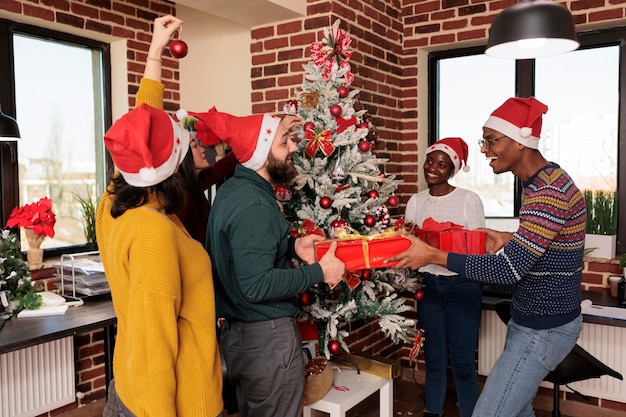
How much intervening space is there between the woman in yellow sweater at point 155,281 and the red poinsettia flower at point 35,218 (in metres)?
1.65

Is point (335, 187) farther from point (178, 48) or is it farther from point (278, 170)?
point (178, 48)

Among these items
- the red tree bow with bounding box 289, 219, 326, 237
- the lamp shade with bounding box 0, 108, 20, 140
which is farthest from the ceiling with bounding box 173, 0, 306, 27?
the red tree bow with bounding box 289, 219, 326, 237

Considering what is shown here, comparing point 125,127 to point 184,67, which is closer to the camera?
point 125,127

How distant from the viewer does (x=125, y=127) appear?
1522 mm

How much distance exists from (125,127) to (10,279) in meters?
1.81

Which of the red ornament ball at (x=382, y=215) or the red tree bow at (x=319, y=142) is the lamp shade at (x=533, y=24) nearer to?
the red tree bow at (x=319, y=142)

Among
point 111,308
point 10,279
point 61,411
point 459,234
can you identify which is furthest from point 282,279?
point 61,411

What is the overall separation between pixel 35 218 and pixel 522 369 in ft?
8.39

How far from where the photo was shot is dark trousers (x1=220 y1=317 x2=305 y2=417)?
210 centimetres

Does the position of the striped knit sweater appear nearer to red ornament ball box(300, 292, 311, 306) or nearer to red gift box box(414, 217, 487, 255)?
red gift box box(414, 217, 487, 255)

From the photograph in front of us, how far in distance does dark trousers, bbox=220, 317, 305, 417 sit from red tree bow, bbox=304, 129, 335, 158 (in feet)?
3.34

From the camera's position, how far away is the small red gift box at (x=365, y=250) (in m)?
2.30

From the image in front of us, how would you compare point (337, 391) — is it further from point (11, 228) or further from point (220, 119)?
point (11, 228)

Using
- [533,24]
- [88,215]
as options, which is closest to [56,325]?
[88,215]
